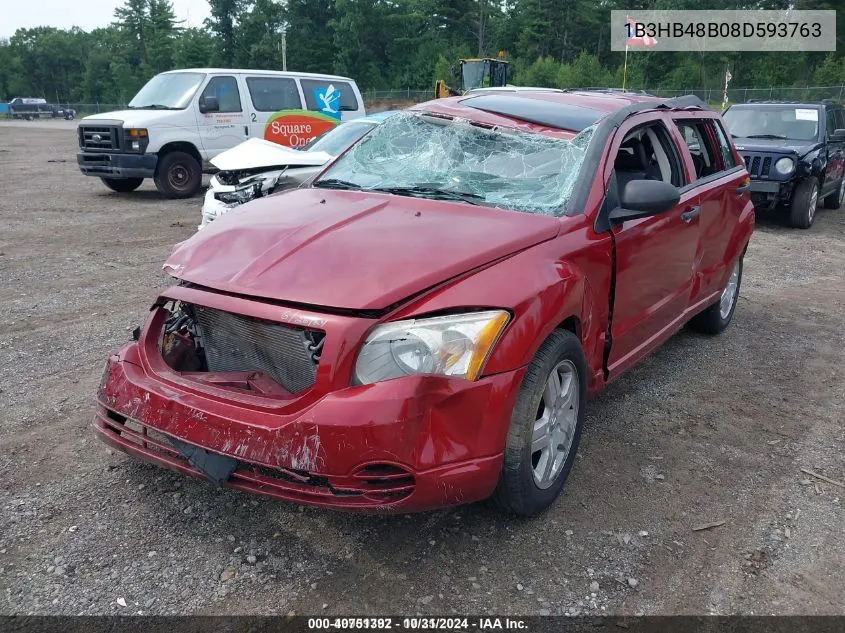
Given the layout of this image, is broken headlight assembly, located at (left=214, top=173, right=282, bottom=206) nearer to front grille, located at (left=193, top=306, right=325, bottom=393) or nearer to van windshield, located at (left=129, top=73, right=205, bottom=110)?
front grille, located at (left=193, top=306, right=325, bottom=393)

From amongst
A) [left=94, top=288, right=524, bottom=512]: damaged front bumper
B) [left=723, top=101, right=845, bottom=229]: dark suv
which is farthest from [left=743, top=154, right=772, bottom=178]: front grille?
[left=94, top=288, right=524, bottom=512]: damaged front bumper

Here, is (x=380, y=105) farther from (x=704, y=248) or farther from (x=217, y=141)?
(x=704, y=248)

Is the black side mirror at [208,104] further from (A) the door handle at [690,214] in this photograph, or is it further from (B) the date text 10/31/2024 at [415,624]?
(B) the date text 10/31/2024 at [415,624]

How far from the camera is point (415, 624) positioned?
2416 mm

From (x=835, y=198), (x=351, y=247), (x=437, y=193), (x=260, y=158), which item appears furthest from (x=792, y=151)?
(x=351, y=247)

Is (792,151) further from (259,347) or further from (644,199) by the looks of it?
(259,347)

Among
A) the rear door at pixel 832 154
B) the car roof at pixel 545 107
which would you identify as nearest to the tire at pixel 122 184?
the car roof at pixel 545 107

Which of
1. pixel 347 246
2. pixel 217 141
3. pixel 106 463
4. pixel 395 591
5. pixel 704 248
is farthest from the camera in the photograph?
pixel 217 141

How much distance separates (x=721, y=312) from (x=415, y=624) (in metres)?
4.04

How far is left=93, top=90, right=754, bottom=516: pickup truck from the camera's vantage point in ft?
8.02

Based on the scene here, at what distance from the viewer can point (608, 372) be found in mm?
3592

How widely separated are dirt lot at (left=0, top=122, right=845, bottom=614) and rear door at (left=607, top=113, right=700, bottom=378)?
1.65ft

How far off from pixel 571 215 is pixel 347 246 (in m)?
1.08

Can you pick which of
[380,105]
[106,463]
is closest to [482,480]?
[106,463]
